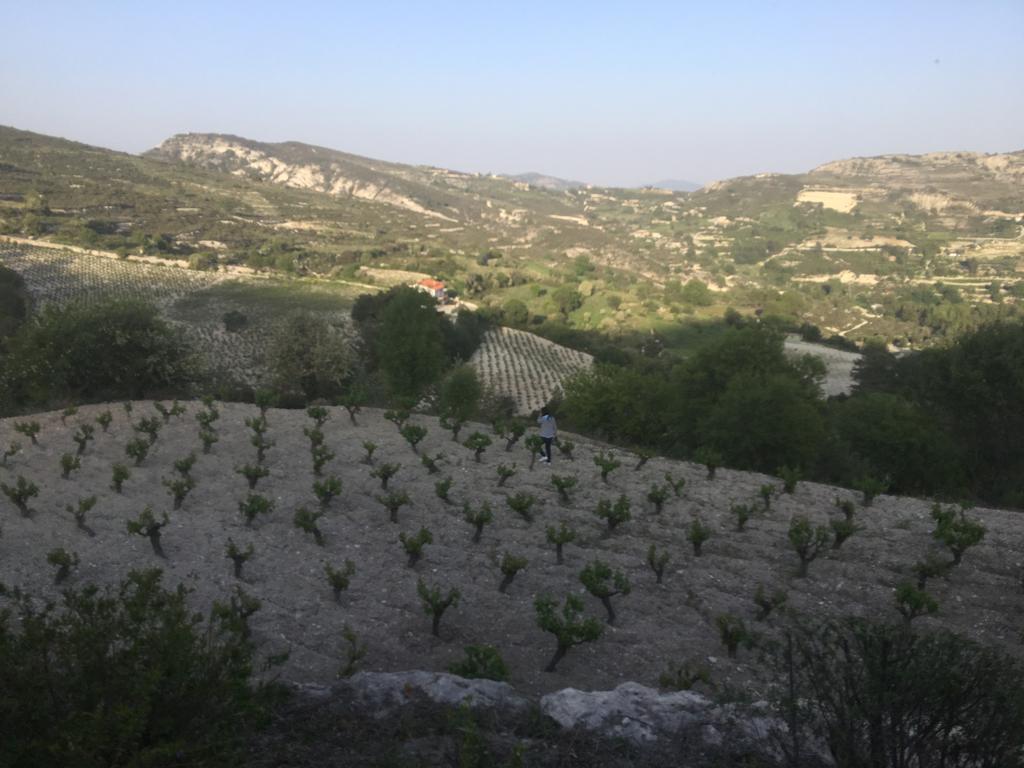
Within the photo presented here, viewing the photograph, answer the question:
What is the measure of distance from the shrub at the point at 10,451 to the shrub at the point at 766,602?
1663 cm

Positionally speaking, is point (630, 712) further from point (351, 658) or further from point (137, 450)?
point (137, 450)

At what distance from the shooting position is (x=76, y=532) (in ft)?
39.4

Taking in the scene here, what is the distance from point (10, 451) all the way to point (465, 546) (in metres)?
11.5

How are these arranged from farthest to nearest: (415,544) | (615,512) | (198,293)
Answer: (198,293)
(615,512)
(415,544)

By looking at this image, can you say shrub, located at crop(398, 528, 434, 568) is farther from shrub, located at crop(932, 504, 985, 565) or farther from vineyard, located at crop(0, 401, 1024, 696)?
shrub, located at crop(932, 504, 985, 565)

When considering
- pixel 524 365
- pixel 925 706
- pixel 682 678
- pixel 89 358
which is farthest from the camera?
pixel 524 365

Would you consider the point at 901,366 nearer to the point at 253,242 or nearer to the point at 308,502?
the point at 308,502

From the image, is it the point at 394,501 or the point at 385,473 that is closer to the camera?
the point at 394,501

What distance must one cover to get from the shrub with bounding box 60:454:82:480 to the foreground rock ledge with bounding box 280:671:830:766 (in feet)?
36.1

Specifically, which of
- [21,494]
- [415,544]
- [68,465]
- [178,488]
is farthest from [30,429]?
[415,544]

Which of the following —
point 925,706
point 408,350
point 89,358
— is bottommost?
point 408,350

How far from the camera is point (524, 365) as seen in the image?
6297 centimetres

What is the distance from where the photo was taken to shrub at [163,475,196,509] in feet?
43.9

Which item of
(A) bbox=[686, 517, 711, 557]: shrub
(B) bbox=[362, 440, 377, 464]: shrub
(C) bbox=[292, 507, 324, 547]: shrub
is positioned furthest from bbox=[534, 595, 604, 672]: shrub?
(B) bbox=[362, 440, 377, 464]: shrub
